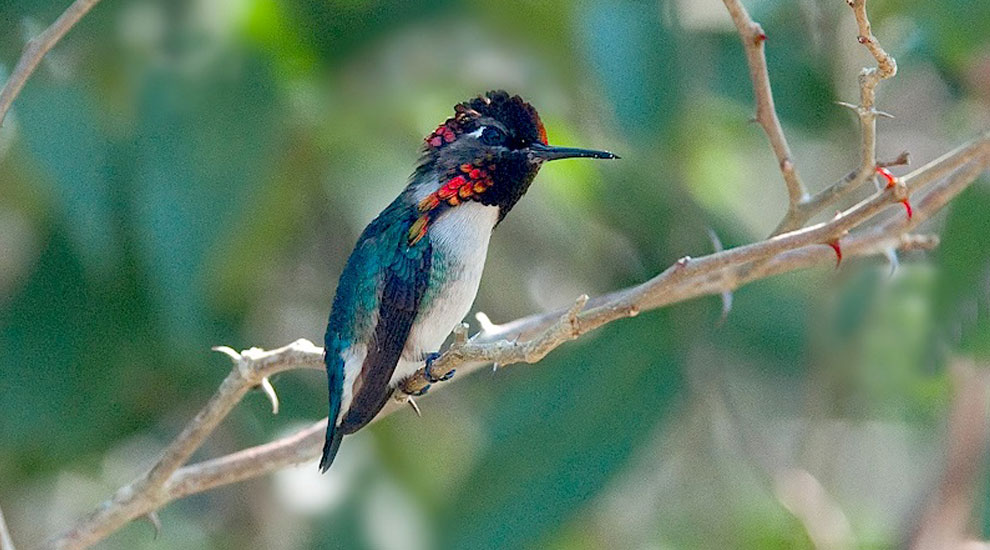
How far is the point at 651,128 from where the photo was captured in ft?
12.6

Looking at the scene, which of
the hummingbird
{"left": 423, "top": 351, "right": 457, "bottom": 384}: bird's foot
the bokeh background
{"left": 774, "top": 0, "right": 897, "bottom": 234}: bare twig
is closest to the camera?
{"left": 774, "top": 0, "right": 897, "bottom": 234}: bare twig

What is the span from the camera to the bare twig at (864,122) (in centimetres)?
220

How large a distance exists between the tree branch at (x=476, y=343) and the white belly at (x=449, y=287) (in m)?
0.06

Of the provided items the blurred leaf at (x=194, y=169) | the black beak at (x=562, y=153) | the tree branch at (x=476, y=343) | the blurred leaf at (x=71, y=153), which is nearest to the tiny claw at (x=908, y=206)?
the tree branch at (x=476, y=343)

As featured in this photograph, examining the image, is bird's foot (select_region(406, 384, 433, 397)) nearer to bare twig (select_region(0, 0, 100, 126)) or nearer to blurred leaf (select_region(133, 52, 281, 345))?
bare twig (select_region(0, 0, 100, 126))

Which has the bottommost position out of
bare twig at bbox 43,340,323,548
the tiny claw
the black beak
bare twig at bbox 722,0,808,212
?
bare twig at bbox 43,340,323,548

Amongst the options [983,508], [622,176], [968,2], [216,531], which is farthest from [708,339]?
[216,531]

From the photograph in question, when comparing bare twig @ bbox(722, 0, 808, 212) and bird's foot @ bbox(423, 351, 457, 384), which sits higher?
bare twig @ bbox(722, 0, 808, 212)

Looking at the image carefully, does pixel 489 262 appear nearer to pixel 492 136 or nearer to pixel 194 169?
pixel 194 169

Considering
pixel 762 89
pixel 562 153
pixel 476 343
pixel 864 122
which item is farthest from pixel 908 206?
pixel 476 343

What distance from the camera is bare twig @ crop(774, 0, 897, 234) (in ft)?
7.22

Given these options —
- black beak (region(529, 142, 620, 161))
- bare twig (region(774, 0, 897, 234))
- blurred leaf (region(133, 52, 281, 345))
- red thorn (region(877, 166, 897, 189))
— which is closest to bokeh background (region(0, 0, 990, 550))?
blurred leaf (region(133, 52, 281, 345))

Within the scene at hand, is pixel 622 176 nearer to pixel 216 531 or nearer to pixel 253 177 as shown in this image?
pixel 253 177

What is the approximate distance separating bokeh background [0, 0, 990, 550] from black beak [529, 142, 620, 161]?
3.49 feet
